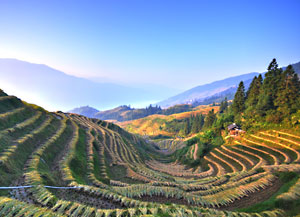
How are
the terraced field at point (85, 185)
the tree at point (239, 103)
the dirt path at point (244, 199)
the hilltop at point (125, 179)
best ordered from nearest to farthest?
the terraced field at point (85, 185) → the hilltop at point (125, 179) → the dirt path at point (244, 199) → the tree at point (239, 103)

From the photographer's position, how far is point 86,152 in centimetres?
1786

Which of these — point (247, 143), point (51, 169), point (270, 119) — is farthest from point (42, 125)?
point (270, 119)

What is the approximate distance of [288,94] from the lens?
30.9 m

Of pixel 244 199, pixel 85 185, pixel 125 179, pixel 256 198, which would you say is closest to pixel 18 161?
pixel 85 185

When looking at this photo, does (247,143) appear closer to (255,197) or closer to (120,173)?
(255,197)

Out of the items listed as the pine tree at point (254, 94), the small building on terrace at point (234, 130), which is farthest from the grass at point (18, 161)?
the pine tree at point (254, 94)

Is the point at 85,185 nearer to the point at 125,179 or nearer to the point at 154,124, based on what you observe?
the point at 125,179

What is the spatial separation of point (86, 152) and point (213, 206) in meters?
14.1

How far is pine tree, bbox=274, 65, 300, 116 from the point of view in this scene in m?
29.1

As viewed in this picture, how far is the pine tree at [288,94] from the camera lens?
95.4 feet

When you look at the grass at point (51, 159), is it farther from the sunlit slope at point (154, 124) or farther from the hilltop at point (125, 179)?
the sunlit slope at point (154, 124)

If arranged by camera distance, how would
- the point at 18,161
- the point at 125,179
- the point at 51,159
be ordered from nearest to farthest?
the point at 18,161 < the point at 51,159 < the point at 125,179

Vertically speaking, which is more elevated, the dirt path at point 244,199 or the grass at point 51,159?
the grass at point 51,159

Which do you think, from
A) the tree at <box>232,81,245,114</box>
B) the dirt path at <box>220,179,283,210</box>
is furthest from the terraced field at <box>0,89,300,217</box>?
the tree at <box>232,81,245,114</box>
